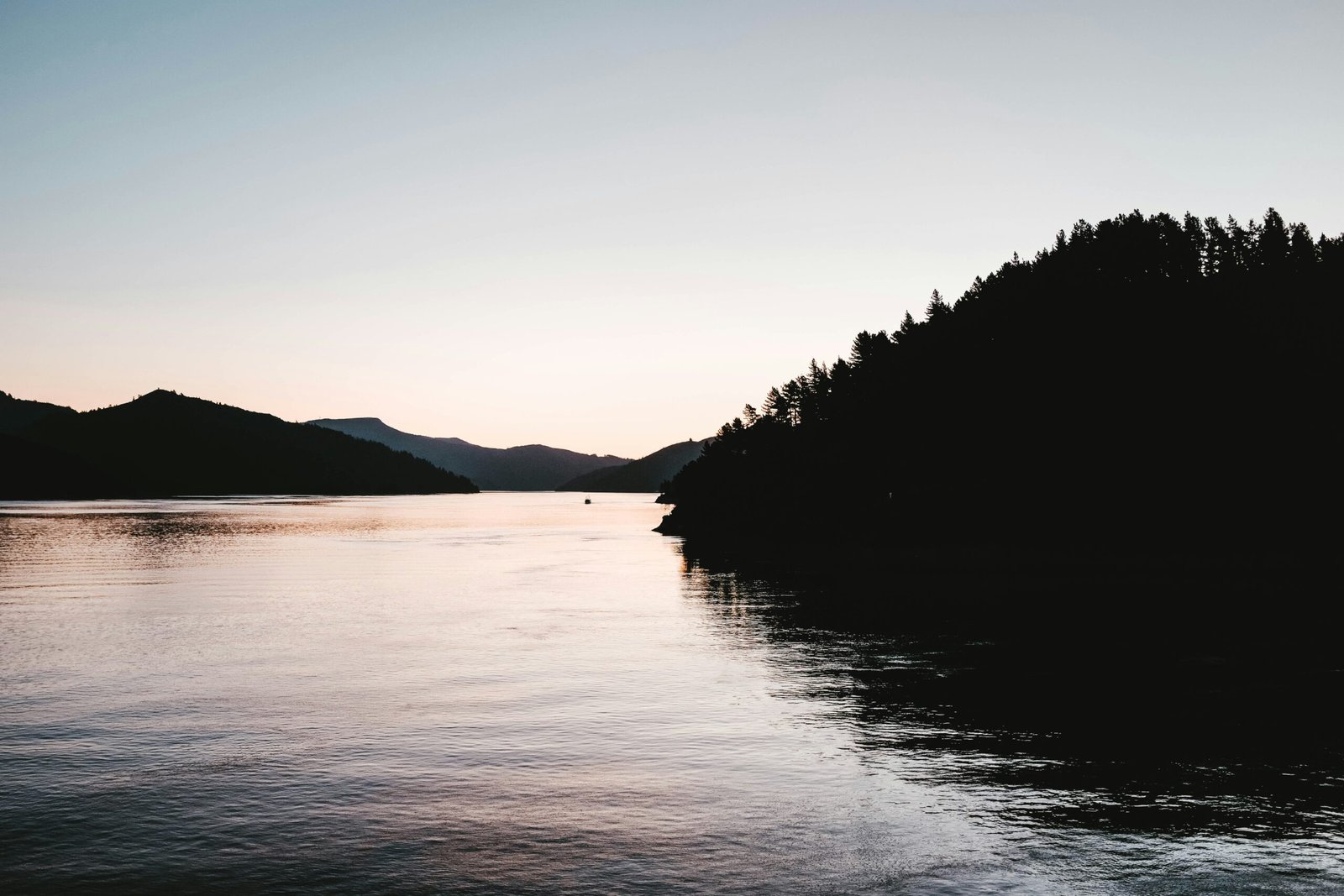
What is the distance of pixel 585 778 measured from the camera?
21.2 meters

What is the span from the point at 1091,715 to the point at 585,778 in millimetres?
14605

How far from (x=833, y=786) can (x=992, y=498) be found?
3511 inches

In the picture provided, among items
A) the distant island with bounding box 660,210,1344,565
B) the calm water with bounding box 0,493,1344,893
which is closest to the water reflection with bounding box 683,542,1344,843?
the calm water with bounding box 0,493,1344,893

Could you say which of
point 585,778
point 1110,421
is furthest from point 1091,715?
point 1110,421

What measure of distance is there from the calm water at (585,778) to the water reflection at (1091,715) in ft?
0.48

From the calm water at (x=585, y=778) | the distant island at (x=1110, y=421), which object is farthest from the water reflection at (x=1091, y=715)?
the distant island at (x=1110, y=421)

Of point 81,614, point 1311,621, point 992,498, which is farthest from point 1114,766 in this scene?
point 992,498

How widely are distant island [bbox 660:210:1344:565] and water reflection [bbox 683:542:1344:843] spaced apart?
49147 mm

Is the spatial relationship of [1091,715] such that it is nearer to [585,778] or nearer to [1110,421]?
[585,778]

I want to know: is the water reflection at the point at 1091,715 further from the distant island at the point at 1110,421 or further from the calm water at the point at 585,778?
the distant island at the point at 1110,421

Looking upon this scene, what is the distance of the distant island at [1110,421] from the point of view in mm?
95562

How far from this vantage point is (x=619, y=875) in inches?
614

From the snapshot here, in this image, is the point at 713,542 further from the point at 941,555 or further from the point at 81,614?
the point at 81,614

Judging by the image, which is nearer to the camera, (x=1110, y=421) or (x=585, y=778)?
(x=585, y=778)
